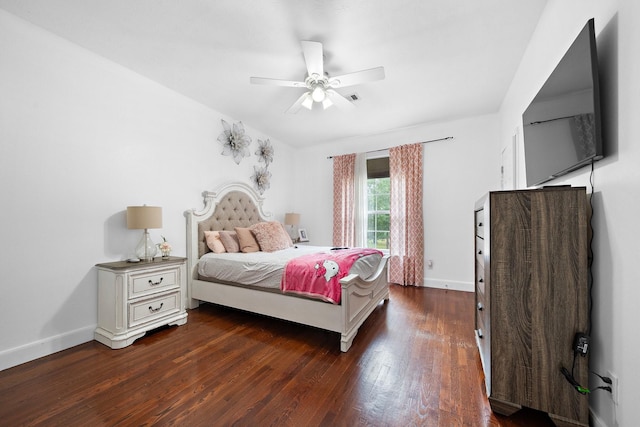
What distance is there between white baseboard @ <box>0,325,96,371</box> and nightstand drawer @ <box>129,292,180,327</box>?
0.43 m

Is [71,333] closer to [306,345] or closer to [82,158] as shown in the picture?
[82,158]

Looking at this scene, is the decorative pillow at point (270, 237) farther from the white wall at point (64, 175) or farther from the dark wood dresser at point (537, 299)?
the dark wood dresser at point (537, 299)

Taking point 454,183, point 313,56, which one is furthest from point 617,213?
point 454,183

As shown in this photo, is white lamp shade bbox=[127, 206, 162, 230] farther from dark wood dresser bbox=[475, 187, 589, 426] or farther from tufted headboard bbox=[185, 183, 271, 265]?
dark wood dresser bbox=[475, 187, 589, 426]

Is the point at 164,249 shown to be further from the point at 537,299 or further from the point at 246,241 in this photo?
the point at 537,299

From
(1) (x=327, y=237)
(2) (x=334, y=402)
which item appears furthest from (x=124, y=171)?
(1) (x=327, y=237)

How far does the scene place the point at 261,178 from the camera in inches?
166

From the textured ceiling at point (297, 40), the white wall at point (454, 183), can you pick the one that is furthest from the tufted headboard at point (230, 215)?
the white wall at point (454, 183)

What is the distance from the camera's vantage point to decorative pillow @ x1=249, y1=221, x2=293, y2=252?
11.1 feet

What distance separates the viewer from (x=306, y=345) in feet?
7.01

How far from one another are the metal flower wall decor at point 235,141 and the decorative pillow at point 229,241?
1.18 meters

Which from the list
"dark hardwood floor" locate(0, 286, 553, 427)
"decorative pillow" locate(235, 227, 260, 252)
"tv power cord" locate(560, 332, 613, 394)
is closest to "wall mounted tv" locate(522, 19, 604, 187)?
"tv power cord" locate(560, 332, 613, 394)

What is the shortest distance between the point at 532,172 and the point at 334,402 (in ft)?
7.07

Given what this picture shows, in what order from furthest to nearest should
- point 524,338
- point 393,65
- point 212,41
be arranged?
1. point 393,65
2. point 212,41
3. point 524,338
